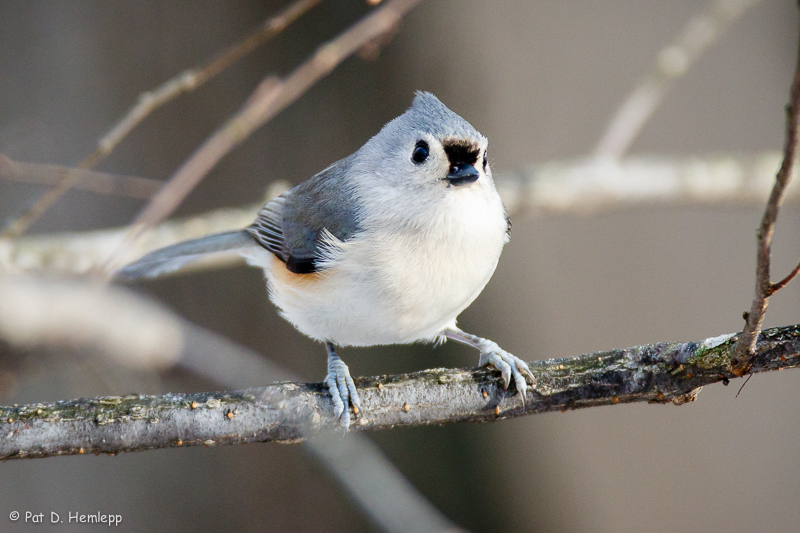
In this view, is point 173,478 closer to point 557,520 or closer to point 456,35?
point 557,520

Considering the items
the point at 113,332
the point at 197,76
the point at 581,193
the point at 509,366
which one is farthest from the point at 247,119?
the point at 581,193

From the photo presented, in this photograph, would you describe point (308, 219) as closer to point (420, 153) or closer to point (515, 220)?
point (420, 153)

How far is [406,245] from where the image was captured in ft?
4.66

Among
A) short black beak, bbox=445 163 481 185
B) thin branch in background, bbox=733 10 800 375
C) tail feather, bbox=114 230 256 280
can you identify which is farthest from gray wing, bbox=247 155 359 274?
thin branch in background, bbox=733 10 800 375

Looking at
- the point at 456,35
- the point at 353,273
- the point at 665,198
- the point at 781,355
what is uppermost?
the point at 456,35

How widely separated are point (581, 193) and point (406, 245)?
50.0 inches

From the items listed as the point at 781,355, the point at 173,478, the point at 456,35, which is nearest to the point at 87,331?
the point at 173,478

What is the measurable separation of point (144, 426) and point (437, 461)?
78.6 inches

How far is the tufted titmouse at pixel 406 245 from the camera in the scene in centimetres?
138

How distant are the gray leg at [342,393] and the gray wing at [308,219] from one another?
10.9 inches

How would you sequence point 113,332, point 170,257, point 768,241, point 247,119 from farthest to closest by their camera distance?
point 113,332 → point 170,257 → point 247,119 → point 768,241

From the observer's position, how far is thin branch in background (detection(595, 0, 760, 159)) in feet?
7.43

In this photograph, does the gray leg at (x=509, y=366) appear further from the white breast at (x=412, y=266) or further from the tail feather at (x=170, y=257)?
the tail feather at (x=170, y=257)

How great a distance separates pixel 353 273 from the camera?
143 centimetres
